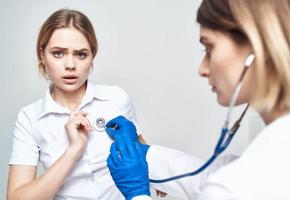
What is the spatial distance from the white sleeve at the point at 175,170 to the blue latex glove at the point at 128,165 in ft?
0.11

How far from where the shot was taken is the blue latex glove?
3.58 feet

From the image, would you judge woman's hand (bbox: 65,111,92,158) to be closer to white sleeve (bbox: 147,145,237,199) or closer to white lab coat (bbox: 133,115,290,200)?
white sleeve (bbox: 147,145,237,199)

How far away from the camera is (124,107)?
4.63ft

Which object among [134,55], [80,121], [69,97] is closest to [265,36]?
[80,121]

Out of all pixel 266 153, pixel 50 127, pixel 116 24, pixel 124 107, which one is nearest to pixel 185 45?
pixel 116 24

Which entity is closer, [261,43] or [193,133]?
[261,43]

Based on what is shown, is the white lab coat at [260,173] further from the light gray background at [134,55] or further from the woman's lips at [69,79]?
the light gray background at [134,55]

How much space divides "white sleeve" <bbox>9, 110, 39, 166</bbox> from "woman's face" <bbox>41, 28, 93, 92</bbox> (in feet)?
0.58

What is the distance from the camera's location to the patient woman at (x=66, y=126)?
127 centimetres

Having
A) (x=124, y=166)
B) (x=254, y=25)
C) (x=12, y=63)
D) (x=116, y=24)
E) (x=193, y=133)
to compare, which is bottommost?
(x=193, y=133)

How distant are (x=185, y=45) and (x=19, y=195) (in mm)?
992

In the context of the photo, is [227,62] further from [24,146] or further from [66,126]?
[24,146]

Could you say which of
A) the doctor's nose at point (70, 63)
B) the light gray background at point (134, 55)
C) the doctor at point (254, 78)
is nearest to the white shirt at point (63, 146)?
the doctor's nose at point (70, 63)

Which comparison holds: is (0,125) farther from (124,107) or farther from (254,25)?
(254,25)
